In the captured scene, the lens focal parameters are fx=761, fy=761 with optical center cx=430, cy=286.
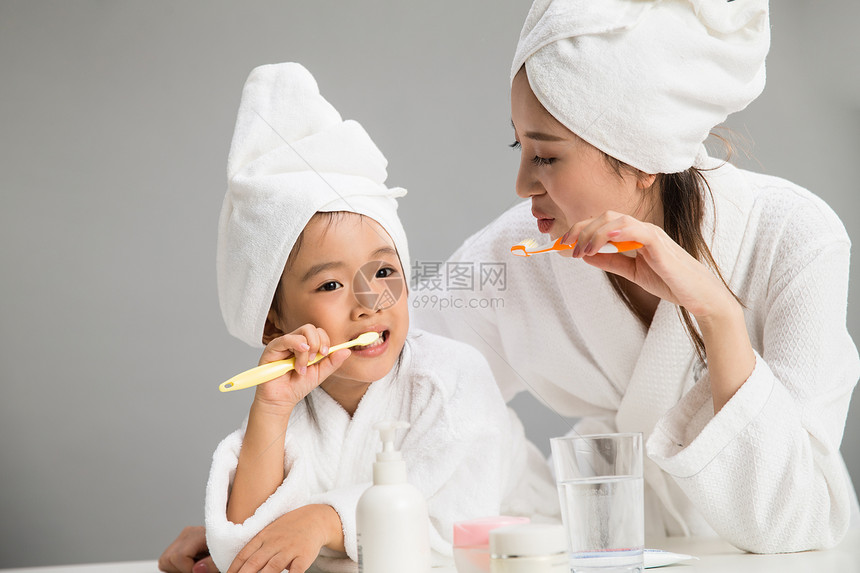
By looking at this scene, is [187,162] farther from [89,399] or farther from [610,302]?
[610,302]

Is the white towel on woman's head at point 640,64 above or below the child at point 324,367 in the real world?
above

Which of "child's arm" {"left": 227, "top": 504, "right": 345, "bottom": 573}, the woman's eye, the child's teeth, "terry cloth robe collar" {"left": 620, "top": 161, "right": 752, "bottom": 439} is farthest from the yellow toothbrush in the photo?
"terry cloth robe collar" {"left": 620, "top": 161, "right": 752, "bottom": 439}

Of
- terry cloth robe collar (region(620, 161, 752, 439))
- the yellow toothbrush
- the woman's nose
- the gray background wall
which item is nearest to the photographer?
the yellow toothbrush

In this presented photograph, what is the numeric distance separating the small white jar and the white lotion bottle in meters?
A: 0.06

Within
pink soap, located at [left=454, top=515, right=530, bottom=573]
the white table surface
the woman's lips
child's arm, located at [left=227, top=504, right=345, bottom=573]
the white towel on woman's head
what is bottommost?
the white table surface

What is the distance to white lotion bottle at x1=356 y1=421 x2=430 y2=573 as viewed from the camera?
19.8 inches

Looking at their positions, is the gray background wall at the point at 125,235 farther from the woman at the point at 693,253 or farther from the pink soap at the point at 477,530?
the pink soap at the point at 477,530

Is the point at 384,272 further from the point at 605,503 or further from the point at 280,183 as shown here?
the point at 605,503

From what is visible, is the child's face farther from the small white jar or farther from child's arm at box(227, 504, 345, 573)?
the small white jar

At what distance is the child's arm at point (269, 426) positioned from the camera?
2.32 feet

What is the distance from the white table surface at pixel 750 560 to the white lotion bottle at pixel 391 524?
0.63ft

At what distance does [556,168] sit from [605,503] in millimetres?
339

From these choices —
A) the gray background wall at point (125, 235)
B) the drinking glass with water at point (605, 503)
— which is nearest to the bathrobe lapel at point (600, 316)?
the gray background wall at point (125, 235)

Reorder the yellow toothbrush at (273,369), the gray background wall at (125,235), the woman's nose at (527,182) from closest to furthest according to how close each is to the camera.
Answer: the yellow toothbrush at (273,369), the woman's nose at (527,182), the gray background wall at (125,235)
